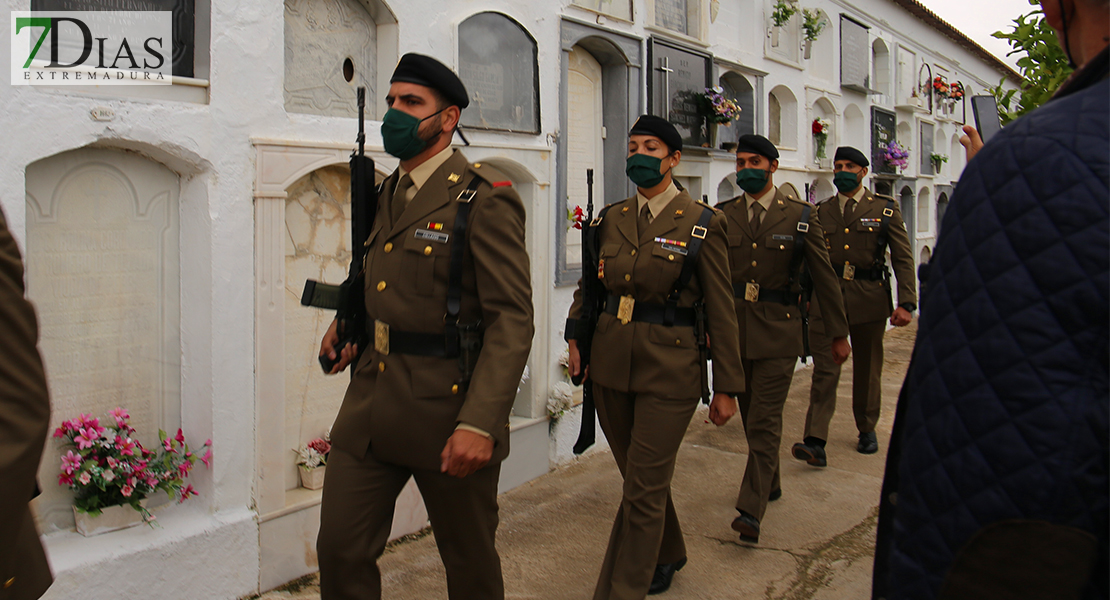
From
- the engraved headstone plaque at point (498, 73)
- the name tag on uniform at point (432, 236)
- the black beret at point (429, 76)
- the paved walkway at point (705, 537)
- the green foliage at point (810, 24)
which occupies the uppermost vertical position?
the green foliage at point (810, 24)

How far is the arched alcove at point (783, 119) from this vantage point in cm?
1146

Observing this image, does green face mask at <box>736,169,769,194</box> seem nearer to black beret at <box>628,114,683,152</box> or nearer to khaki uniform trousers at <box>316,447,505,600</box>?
black beret at <box>628,114,683,152</box>

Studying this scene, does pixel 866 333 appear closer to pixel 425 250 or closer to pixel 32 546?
pixel 425 250

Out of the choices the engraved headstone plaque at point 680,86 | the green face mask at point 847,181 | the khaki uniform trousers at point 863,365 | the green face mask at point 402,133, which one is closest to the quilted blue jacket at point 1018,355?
the green face mask at point 402,133

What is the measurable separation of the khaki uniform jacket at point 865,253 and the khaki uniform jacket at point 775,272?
1.55 m

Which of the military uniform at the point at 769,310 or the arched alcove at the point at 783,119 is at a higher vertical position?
the arched alcove at the point at 783,119

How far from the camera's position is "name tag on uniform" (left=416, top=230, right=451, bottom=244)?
9.09ft

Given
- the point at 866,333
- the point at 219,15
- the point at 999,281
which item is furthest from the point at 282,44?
the point at 866,333

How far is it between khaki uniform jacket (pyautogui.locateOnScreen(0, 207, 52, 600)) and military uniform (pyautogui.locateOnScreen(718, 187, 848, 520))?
3724 mm

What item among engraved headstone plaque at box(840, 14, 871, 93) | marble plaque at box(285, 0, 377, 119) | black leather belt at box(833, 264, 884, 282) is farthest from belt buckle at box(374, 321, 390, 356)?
engraved headstone plaque at box(840, 14, 871, 93)

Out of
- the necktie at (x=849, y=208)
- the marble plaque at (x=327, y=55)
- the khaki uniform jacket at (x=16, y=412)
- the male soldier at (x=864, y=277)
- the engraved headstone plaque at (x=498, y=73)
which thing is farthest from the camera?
the necktie at (x=849, y=208)

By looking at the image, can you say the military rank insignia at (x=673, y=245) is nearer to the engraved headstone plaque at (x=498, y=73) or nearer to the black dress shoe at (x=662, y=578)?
the black dress shoe at (x=662, y=578)

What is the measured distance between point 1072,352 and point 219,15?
3886 mm

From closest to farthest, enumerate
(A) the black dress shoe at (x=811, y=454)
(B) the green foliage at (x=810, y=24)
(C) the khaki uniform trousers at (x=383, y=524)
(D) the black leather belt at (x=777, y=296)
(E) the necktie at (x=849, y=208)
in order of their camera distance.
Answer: (C) the khaki uniform trousers at (x=383, y=524) < (D) the black leather belt at (x=777, y=296) < (A) the black dress shoe at (x=811, y=454) < (E) the necktie at (x=849, y=208) < (B) the green foliage at (x=810, y=24)
